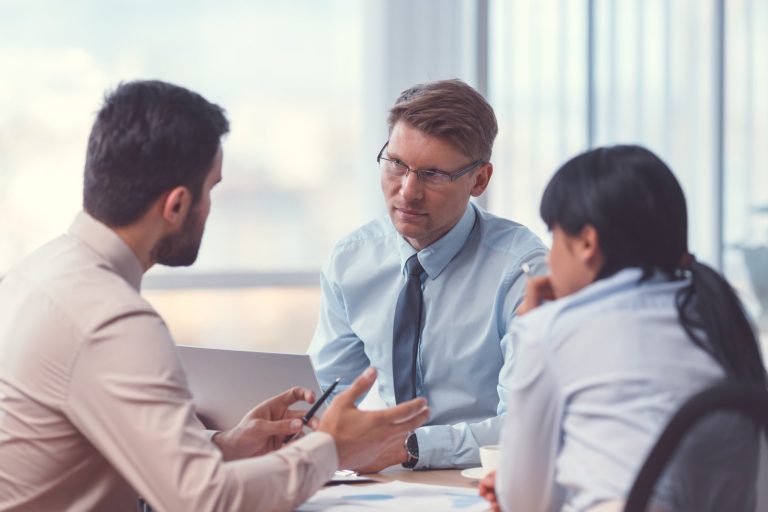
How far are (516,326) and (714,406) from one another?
15.6 inches

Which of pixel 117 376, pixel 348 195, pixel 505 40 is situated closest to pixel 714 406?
pixel 117 376

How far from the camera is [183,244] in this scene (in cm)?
151

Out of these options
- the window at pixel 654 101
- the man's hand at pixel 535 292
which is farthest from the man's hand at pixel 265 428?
the window at pixel 654 101

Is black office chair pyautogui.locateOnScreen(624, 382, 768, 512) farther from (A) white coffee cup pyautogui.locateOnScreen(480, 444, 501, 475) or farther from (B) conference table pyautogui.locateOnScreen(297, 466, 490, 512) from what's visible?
(A) white coffee cup pyautogui.locateOnScreen(480, 444, 501, 475)

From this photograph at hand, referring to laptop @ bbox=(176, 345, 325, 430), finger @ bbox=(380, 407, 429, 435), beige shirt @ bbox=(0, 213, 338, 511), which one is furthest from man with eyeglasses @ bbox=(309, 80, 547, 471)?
beige shirt @ bbox=(0, 213, 338, 511)

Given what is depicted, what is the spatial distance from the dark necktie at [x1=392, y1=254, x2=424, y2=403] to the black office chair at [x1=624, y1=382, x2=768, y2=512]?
1224 mm

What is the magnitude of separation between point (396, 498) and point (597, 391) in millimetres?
517

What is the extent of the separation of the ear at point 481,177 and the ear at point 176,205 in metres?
0.97

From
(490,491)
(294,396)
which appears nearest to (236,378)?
(294,396)

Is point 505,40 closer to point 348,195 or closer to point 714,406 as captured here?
point 348,195

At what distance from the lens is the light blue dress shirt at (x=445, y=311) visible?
2.22 m

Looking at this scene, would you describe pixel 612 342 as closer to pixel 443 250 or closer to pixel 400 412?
pixel 400 412

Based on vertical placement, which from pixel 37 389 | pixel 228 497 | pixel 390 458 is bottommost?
pixel 390 458

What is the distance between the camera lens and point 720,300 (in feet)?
4.13
